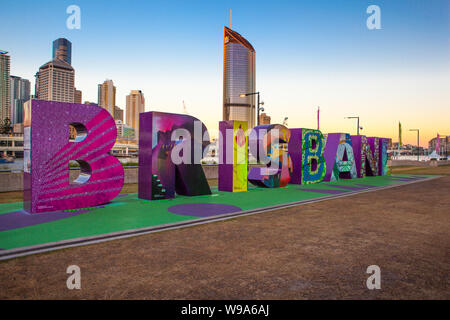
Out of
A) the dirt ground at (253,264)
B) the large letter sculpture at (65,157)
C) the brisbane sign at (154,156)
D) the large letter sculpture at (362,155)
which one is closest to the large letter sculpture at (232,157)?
the brisbane sign at (154,156)

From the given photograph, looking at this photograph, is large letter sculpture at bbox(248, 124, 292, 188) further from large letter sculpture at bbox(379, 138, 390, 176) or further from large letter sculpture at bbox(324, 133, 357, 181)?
large letter sculpture at bbox(379, 138, 390, 176)

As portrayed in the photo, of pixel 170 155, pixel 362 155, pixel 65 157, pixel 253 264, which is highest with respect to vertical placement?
pixel 362 155

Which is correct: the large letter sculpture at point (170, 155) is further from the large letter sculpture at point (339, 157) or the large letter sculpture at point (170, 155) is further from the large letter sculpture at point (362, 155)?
the large letter sculpture at point (362, 155)

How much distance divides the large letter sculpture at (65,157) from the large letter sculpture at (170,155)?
141 centimetres

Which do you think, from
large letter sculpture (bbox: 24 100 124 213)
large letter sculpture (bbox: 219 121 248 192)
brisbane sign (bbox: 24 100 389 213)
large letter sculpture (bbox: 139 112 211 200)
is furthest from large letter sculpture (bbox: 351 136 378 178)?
large letter sculpture (bbox: 24 100 124 213)

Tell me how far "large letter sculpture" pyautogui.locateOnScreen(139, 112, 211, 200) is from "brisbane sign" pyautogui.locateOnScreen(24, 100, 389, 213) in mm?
37

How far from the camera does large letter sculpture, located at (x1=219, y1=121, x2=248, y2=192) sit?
13.9m

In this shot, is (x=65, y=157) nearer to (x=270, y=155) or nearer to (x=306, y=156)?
(x=270, y=155)

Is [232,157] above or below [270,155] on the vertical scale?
below

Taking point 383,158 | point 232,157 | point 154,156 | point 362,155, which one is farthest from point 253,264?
point 383,158

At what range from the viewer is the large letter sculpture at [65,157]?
8.34m

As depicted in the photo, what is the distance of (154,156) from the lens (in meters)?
11.1

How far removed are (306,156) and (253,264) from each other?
13.5m
